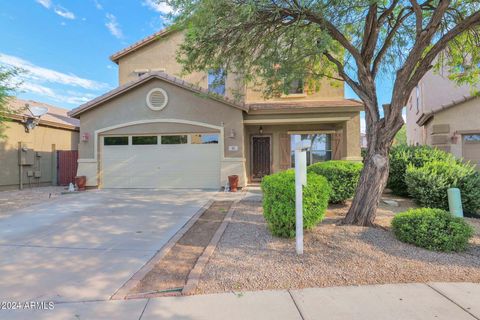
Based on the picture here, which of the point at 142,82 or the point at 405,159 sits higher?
the point at 142,82

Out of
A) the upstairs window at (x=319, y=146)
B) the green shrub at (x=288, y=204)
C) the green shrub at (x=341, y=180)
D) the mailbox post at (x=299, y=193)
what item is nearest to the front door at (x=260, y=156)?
the upstairs window at (x=319, y=146)

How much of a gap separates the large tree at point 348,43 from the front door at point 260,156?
584 centimetres

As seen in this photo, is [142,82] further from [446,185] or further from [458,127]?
[458,127]

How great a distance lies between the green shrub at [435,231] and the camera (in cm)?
497

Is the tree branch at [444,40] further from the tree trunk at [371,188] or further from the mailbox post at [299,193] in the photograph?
the mailbox post at [299,193]

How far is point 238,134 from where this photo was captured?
13.0m

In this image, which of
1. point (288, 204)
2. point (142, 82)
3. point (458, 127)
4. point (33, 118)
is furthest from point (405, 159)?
point (33, 118)

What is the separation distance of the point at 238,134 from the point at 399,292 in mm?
9834

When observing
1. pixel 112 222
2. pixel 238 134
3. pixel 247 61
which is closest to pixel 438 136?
pixel 238 134

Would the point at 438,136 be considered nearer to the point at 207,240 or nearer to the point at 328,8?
the point at 328,8

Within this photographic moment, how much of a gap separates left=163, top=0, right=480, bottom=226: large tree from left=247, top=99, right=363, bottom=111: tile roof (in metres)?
3.51

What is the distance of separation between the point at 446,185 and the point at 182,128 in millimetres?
9691

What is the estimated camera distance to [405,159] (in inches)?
395

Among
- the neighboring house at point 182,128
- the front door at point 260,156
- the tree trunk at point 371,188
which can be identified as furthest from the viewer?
the front door at point 260,156
